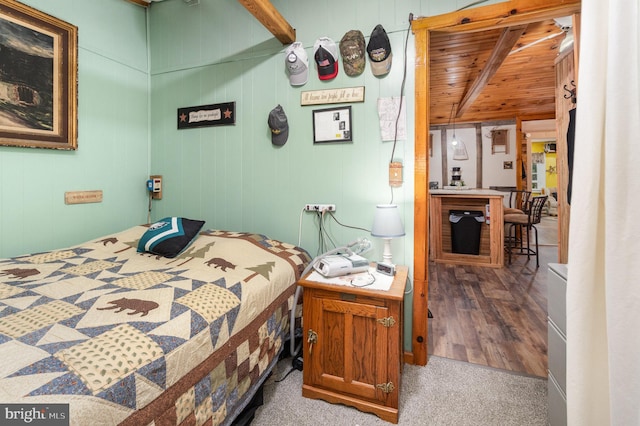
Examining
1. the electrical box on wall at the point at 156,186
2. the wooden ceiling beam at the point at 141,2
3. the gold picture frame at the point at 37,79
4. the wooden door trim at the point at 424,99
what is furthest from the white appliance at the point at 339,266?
the wooden ceiling beam at the point at 141,2

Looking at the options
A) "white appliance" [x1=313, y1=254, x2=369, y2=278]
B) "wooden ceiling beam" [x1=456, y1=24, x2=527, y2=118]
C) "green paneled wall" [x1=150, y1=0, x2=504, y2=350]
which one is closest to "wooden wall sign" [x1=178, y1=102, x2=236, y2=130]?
"green paneled wall" [x1=150, y1=0, x2=504, y2=350]

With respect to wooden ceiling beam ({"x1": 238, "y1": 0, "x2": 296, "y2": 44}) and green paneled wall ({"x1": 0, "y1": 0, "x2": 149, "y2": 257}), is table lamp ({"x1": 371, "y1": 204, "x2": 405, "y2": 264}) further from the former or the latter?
green paneled wall ({"x1": 0, "y1": 0, "x2": 149, "y2": 257})

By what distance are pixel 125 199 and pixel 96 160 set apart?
0.39 metres

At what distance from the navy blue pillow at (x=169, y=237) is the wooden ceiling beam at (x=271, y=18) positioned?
1436 mm

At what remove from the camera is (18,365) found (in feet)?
2.51

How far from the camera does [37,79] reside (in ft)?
6.55

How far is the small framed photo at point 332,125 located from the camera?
6.99 feet

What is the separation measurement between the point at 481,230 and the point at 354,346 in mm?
3582

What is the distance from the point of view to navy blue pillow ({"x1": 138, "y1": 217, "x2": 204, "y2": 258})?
1.92m

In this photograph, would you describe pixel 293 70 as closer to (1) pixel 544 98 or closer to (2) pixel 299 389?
(2) pixel 299 389

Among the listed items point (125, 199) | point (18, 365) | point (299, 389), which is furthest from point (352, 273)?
point (125, 199)

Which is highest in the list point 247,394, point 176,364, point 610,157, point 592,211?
point 610,157

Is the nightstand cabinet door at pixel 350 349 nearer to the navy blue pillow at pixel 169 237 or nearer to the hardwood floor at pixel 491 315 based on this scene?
the hardwood floor at pixel 491 315

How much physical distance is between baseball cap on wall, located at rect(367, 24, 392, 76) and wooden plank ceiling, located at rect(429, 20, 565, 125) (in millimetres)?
367
